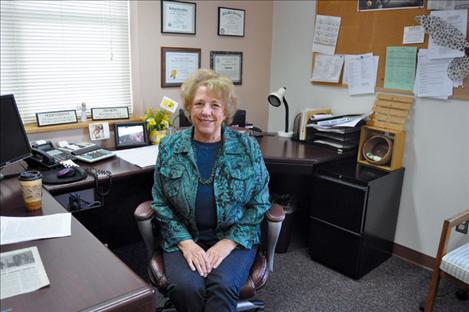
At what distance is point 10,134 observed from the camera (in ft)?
5.88

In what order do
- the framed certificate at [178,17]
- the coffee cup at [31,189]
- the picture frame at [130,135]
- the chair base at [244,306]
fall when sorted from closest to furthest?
the coffee cup at [31,189], the chair base at [244,306], the picture frame at [130,135], the framed certificate at [178,17]

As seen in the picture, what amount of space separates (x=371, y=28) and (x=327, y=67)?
1.34ft

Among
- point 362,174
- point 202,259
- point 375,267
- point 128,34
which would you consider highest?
point 128,34

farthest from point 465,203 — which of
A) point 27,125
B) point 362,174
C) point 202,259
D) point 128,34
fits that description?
point 27,125

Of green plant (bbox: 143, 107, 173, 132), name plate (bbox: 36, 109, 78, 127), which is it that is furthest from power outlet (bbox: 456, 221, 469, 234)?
name plate (bbox: 36, 109, 78, 127)

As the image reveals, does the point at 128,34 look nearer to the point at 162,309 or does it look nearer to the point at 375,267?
the point at 162,309

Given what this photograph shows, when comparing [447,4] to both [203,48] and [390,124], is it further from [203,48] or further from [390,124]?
[203,48]

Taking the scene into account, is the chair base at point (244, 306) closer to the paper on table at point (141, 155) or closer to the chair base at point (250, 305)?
the chair base at point (250, 305)

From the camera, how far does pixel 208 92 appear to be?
5.59ft

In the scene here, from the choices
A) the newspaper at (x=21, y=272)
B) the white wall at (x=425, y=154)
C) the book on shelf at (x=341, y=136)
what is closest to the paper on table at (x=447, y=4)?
the white wall at (x=425, y=154)

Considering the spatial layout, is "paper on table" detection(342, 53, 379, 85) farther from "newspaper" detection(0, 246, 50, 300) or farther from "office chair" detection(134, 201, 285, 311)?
"newspaper" detection(0, 246, 50, 300)

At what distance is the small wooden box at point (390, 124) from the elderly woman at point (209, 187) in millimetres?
1081

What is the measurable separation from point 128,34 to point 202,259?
5.61 ft

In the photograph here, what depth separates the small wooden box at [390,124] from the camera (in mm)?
2447
